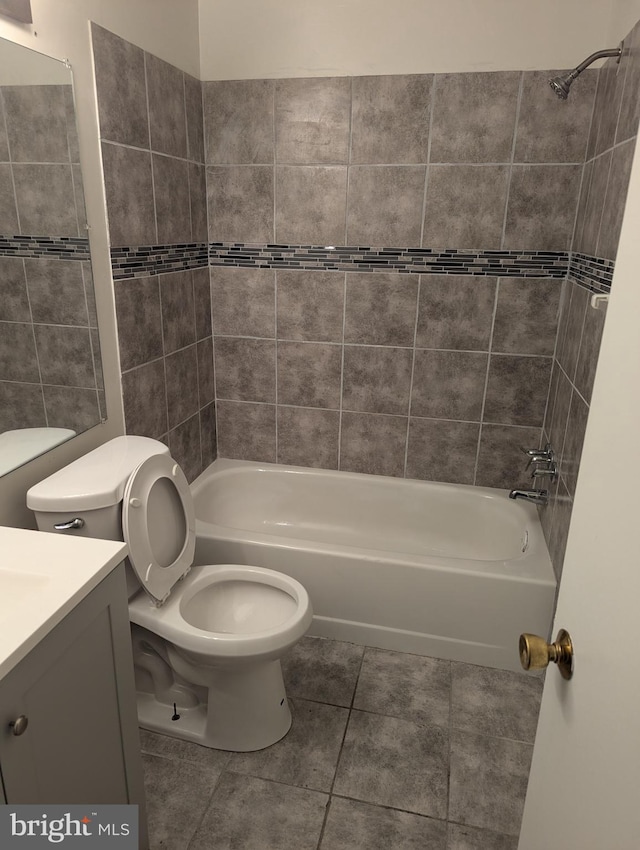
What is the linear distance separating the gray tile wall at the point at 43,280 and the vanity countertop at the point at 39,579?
459 mm

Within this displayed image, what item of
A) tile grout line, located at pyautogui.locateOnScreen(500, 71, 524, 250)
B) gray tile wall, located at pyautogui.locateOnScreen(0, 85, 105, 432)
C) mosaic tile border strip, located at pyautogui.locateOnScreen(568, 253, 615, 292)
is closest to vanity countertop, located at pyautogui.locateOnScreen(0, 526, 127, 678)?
gray tile wall, located at pyautogui.locateOnScreen(0, 85, 105, 432)

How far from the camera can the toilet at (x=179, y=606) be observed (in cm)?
160

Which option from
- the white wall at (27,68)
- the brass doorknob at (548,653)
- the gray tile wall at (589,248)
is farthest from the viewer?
the gray tile wall at (589,248)

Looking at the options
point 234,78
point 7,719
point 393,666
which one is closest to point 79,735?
point 7,719

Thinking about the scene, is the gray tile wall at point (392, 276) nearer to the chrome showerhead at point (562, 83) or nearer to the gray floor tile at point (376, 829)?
the chrome showerhead at point (562, 83)

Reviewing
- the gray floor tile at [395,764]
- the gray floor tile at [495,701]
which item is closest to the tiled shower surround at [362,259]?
the gray floor tile at [495,701]

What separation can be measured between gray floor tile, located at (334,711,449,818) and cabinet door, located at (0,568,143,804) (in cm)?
66

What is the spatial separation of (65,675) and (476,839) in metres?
1.19

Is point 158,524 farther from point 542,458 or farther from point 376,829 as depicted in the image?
point 542,458

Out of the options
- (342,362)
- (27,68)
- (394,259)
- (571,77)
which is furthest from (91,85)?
(571,77)

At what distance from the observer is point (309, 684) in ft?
6.84

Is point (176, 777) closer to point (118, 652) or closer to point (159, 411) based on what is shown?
point (118, 652)

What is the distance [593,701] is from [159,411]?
1.91 meters

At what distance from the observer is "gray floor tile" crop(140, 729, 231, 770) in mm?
1785
